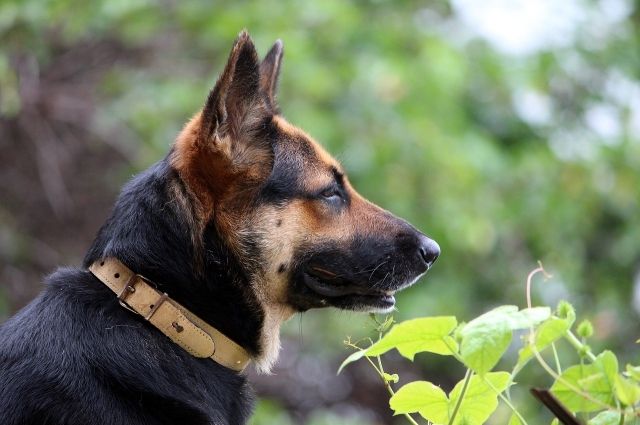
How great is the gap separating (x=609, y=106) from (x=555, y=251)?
1.88m

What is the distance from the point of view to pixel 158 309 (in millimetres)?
2885

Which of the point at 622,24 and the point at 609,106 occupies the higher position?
the point at 622,24

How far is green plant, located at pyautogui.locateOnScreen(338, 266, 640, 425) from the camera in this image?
62.8 inches

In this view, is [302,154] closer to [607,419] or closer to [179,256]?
[179,256]

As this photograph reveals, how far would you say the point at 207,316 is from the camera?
306cm

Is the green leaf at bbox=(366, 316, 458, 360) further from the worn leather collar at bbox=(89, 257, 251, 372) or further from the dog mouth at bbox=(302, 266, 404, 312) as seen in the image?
the dog mouth at bbox=(302, 266, 404, 312)

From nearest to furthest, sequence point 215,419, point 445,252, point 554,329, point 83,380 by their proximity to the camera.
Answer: point 554,329, point 83,380, point 215,419, point 445,252

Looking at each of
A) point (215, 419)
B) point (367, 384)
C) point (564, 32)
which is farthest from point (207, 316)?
point (367, 384)

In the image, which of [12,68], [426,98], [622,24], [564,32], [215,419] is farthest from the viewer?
[622,24]

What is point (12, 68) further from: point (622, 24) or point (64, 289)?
point (622, 24)

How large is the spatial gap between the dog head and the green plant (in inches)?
53.9

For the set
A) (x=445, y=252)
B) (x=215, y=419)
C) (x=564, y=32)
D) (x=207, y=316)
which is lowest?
(x=445, y=252)

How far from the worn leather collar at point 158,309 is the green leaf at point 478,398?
123cm

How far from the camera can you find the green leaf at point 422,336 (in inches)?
67.6
